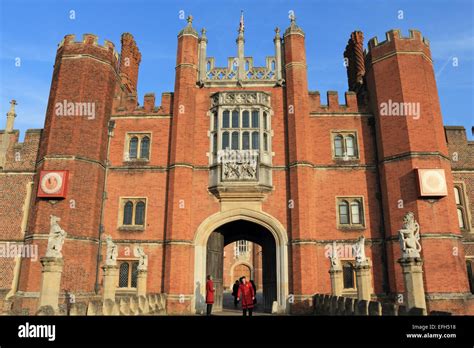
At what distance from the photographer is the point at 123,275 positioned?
696 inches

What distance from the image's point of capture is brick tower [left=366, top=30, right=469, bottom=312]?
15.5m

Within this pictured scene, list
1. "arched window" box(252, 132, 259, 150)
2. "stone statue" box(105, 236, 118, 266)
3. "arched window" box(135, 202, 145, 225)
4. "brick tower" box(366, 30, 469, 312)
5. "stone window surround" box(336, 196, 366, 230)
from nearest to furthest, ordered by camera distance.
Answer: "stone statue" box(105, 236, 118, 266), "brick tower" box(366, 30, 469, 312), "stone window surround" box(336, 196, 366, 230), "arched window" box(135, 202, 145, 225), "arched window" box(252, 132, 259, 150)

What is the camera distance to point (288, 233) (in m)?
17.5

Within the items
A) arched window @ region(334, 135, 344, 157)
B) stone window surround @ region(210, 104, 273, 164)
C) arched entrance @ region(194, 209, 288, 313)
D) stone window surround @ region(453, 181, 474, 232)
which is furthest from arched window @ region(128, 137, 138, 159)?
stone window surround @ region(453, 181, 474, 232)

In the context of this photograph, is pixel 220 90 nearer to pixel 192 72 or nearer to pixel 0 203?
pixel 192 72

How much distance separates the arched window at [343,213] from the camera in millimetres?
17891

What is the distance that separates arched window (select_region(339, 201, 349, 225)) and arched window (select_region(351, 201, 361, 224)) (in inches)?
10.3

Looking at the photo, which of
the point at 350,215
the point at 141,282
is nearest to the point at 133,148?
the point at 141,282

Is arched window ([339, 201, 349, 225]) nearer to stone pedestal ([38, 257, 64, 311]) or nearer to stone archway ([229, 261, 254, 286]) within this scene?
stone pedestal ([38, 257, 64, 311])

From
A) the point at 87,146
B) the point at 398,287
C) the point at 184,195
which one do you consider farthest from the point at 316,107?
the point at 87,146

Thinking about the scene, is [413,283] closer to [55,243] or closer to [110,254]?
[55,243]

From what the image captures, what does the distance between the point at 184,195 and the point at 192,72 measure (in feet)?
22.3

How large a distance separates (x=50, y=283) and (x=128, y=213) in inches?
355
